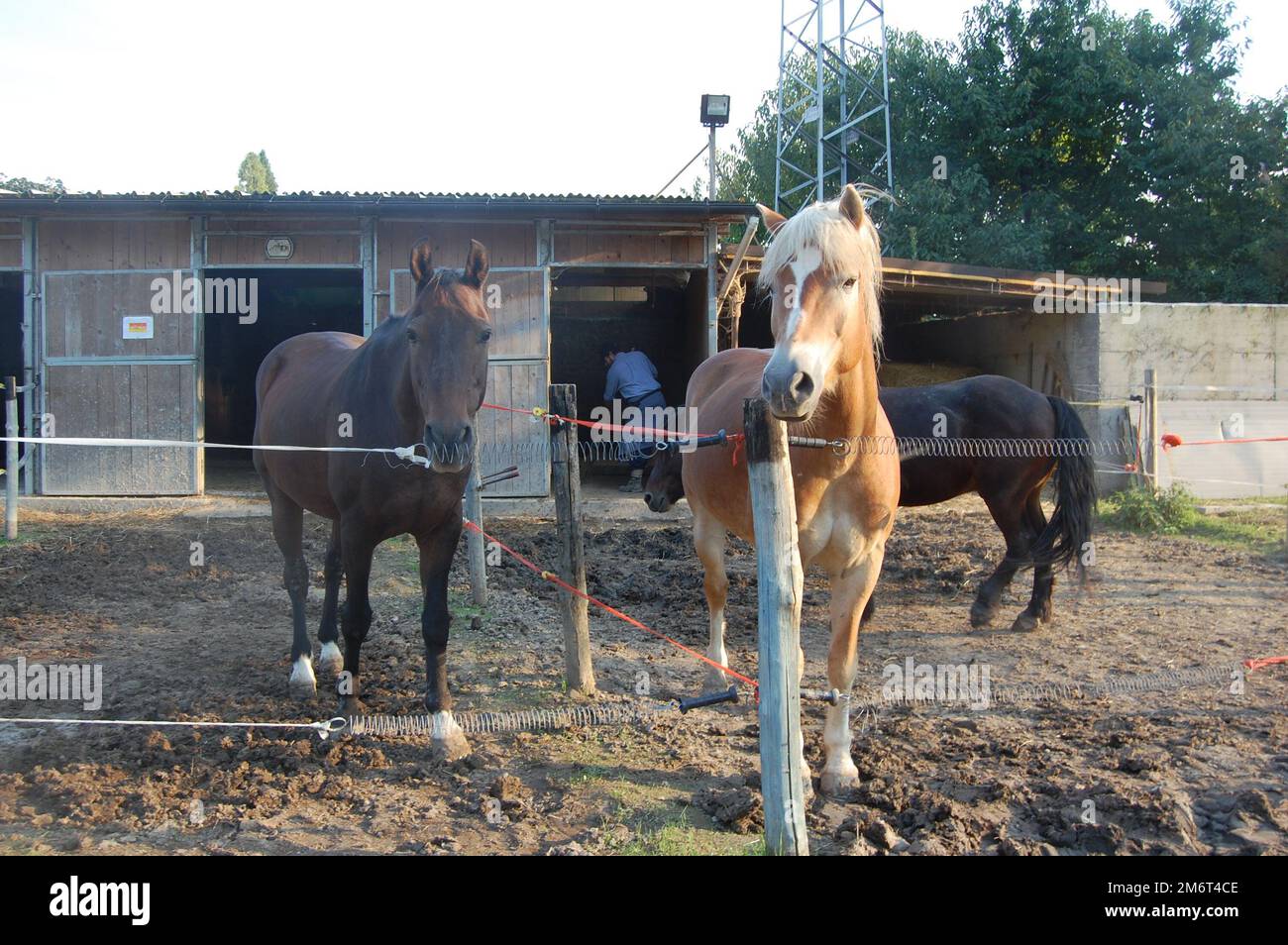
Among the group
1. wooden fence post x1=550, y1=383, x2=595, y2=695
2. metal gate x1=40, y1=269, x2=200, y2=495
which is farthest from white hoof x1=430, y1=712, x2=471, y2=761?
metal gate x1=40, y1=269, x2=200, y2=495

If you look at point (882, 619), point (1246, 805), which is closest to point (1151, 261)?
point (882, 619)

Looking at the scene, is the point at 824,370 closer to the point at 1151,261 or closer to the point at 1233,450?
the point at 1233,450

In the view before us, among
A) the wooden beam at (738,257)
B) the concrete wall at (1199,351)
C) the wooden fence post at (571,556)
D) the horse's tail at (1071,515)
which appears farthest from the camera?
the concrete wall at (1199,351)

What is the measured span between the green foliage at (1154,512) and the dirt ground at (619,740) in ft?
8.72

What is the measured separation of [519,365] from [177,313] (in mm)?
4131

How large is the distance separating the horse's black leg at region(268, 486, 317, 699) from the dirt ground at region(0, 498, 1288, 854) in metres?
0.11

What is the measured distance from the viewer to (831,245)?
3109 mm

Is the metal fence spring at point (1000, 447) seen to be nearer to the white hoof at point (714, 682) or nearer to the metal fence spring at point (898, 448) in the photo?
the metal fence spring at point (898, 448)

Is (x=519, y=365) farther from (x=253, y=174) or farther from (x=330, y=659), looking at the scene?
(x=253, y=174)

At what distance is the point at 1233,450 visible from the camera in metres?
12.0

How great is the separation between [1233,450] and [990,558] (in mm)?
5922

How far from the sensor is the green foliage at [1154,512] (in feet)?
33.6
